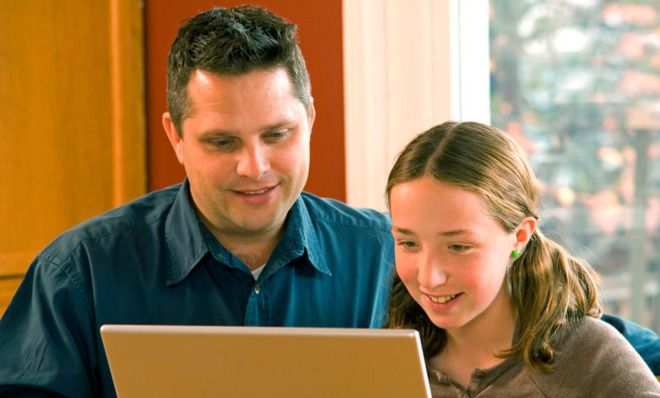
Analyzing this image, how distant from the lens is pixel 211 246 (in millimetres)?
1907

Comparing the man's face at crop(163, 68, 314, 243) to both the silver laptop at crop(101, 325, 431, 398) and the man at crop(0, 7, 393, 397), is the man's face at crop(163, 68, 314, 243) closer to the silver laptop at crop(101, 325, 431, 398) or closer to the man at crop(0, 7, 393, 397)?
the man at crop(0, 7, 393, 397)

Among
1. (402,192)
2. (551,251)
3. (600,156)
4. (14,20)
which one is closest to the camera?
(402,192)

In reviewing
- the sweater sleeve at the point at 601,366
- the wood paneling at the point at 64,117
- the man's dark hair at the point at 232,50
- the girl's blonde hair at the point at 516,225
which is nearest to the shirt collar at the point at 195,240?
the man's dark hair at the point at 232,50

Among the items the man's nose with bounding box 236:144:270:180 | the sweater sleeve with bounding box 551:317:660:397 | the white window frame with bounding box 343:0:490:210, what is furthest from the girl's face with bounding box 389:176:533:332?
the white window frame with bounding box 343:0:490:210

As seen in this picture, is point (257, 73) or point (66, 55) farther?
point (66, 55)

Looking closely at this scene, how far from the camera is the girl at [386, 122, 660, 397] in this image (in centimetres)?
152

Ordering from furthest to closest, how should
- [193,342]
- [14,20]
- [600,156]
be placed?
[14,20] < [600,156] < [193,342]

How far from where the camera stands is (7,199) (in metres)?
2.70

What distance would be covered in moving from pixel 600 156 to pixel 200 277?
0.89m

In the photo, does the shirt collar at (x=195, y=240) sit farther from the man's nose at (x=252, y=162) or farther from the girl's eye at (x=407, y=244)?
the girl's eye at (x=407, y=244)

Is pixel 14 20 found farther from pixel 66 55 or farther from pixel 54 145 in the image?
pixel 54 145

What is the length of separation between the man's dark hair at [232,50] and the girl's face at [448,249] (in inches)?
15.5

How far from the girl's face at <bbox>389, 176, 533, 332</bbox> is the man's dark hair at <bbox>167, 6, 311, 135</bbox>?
1.29 ft

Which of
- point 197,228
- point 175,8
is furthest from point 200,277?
point 175,8
